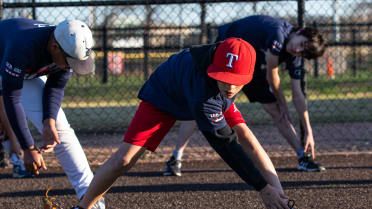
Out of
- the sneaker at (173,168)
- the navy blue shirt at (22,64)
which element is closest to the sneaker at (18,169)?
the sneaker at (173,168)

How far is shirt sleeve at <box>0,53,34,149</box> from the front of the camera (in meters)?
4.96

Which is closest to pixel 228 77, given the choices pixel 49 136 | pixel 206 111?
pixel 206 111

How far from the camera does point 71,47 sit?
4.95m

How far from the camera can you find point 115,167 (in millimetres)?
4930

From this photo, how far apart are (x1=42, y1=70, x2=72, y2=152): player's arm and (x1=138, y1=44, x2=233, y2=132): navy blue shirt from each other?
2.46 feet

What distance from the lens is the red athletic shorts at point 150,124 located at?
491 cm

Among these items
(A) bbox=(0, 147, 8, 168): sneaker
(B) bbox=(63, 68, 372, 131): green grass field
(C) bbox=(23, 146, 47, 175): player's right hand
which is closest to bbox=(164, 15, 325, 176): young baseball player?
(A) bbox=(0, 147, 8, 168): sneaker

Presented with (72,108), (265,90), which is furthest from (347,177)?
(72,108)

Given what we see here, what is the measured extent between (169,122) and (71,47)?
76 centimetres

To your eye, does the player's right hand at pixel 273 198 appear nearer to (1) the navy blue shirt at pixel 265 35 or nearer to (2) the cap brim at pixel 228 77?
(2) the cap brim at pixel 228 77

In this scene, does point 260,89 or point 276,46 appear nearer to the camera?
point 276,46

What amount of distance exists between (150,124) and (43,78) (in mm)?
1165

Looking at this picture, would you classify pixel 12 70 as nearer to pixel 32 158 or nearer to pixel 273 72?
pixel 32 158

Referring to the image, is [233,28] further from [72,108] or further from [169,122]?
[72,108]
